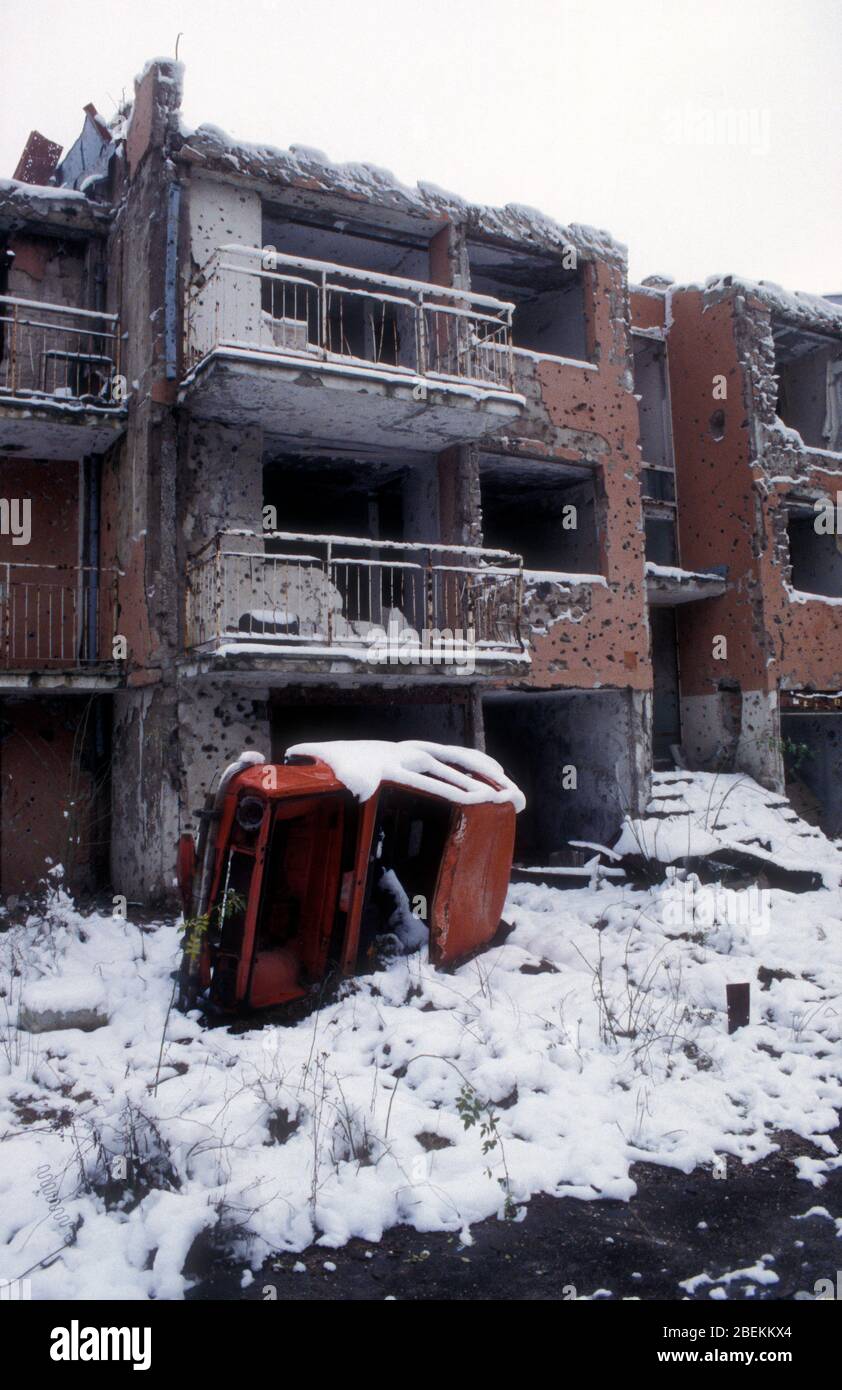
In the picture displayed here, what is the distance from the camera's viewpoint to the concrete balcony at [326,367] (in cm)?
1105

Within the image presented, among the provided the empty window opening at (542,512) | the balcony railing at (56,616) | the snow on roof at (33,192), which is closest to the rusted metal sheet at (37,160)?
the snow on roof at (33,192)

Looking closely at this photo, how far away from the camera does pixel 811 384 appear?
60.1ft

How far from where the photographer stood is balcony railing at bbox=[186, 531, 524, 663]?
1062 centimetres

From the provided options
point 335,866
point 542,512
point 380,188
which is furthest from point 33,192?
point 335,866

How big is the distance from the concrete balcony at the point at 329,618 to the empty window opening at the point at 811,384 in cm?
847

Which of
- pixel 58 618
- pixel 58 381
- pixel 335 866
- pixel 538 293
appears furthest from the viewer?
pixel 538 293

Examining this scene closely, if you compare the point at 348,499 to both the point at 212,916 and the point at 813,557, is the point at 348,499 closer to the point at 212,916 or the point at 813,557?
the point at 813,557

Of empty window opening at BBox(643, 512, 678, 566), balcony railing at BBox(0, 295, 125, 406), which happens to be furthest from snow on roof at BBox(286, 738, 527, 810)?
empty window opening at BBox(643, 512, 678, 566)

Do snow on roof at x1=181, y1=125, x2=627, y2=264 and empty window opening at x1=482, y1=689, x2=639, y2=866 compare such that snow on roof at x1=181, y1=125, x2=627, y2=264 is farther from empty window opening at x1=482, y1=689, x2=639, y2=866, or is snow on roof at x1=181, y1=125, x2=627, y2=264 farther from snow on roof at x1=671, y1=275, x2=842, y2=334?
empty window opening at x1=482, y1=689, x2=639, y2=866

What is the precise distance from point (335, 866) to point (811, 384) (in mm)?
15402

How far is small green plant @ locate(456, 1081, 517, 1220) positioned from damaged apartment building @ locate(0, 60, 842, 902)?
588 centimetres

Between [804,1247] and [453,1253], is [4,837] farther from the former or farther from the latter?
[804,1247]

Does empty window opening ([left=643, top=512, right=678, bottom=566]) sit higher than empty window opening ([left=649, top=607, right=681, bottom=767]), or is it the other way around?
empty window opening ([left=643, top=512, right=678, bottom=566])

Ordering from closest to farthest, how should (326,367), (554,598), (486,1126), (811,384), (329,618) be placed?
(486,1126) < (329,618) < (326,367) < (554,598) < (811,384)
